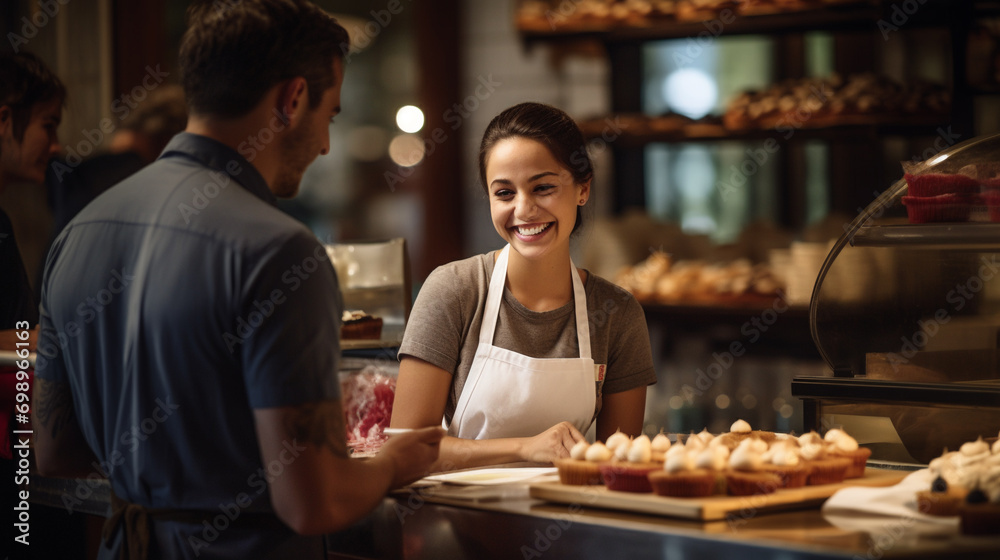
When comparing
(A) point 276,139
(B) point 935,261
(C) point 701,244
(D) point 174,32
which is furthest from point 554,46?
(A) point 276,139

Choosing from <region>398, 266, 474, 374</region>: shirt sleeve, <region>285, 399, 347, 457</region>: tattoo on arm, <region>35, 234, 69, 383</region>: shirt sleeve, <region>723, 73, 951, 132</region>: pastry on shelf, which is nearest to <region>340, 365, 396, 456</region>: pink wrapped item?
<region>398, 266, 474, 374</region>: shirt sleeve

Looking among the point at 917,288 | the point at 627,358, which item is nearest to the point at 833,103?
the point at 917,288

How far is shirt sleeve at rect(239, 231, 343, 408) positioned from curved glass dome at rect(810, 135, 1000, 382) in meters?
1.33

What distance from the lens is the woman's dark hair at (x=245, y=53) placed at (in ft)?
4.43

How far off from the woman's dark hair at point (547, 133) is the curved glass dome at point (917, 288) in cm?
61

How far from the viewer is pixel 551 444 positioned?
1932mm

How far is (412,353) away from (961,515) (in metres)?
1.15

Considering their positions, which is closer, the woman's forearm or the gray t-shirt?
the woman's forearm

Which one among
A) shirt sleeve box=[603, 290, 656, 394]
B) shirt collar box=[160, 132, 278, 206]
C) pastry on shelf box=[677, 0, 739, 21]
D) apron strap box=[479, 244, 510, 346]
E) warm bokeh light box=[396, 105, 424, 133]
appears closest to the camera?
shirt collar box=[160, 132, 278, 206]

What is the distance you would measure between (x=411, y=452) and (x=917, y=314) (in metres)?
1.28

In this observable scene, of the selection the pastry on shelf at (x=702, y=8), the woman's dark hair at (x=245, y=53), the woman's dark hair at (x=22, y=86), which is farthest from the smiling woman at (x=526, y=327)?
the pastry on shelf at (x=702, y=8)

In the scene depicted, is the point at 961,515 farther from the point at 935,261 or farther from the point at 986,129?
the point at 986,129

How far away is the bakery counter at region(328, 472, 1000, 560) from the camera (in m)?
1.26

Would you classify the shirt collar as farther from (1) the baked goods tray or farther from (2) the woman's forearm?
(2) the woman's forearm
